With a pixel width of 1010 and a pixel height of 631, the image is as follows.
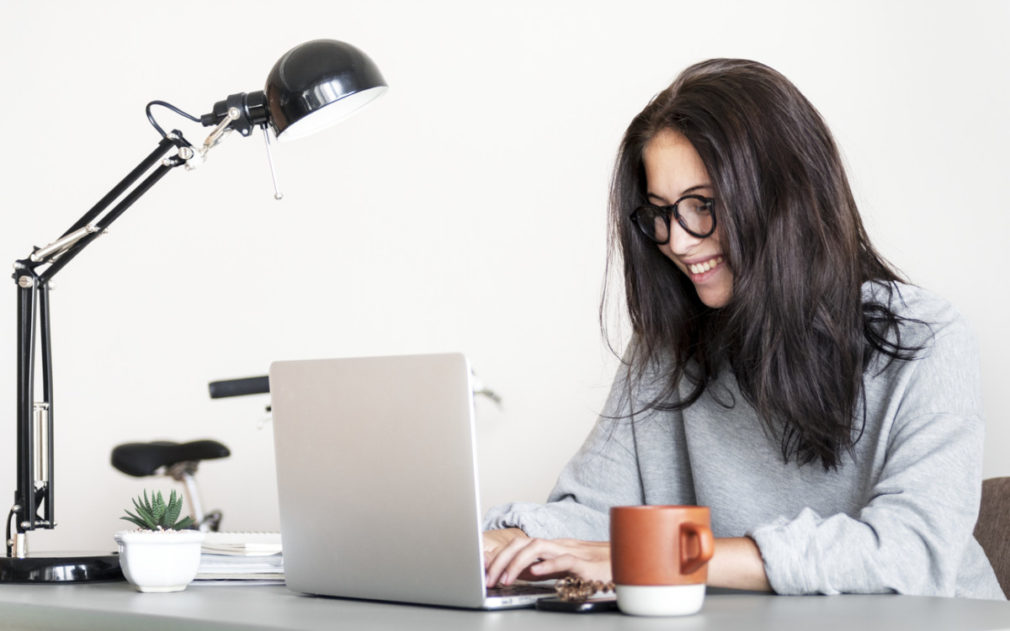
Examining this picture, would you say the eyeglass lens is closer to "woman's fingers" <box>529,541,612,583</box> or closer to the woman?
the woman

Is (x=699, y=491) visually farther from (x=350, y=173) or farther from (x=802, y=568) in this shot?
(x=350, y=173)

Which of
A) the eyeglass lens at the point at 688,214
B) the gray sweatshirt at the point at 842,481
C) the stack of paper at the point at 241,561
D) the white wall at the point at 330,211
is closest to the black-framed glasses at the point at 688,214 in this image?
the eyeglass lens at the point at 688,214

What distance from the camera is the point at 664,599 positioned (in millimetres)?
809

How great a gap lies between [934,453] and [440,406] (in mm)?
555

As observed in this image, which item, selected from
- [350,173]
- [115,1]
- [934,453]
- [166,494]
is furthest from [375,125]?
[934,453]

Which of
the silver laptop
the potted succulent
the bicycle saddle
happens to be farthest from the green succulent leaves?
the bicycle saddle

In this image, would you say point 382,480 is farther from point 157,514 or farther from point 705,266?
point 705,266

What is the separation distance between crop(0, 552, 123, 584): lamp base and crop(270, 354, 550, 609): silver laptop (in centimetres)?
33

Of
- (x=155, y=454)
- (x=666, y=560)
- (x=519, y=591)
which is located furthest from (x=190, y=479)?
(x=666, y=560)

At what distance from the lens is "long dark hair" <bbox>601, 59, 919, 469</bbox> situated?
127cm

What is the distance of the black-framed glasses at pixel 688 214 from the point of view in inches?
52.4

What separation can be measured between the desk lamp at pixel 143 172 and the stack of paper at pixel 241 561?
→ 5.1 inches

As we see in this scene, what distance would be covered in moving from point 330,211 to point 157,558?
1.77 m

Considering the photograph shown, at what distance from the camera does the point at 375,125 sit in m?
2.74
